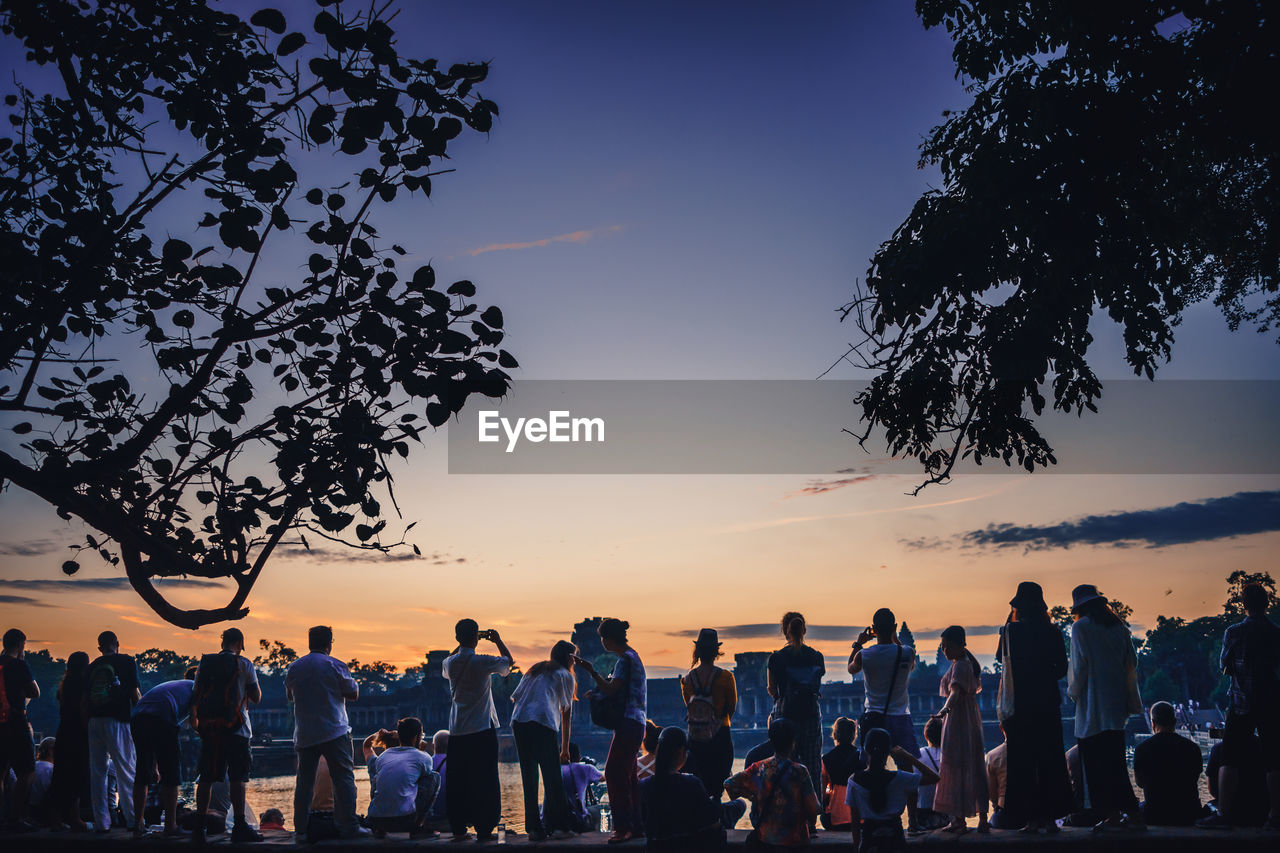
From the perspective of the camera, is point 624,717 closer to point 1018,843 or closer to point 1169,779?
point 1018,843

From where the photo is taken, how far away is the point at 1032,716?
26.9 feet

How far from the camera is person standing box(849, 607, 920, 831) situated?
849cm

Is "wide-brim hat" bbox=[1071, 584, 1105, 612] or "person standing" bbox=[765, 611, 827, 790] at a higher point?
"wide-brim hat" bbox=[1071, 584, 1105, 612]

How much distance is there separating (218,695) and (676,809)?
457 centimetres

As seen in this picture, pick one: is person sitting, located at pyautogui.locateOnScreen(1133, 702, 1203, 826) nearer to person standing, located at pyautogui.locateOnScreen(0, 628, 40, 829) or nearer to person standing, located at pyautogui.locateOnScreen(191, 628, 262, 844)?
person standing, located at pyautogui.locateOnScreen(191, 628, 262, 844)

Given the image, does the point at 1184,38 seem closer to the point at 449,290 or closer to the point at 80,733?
the point at 449,290

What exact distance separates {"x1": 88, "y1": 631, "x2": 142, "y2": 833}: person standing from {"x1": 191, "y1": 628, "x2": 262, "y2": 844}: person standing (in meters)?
1.25

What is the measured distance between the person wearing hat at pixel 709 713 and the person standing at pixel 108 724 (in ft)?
18.4

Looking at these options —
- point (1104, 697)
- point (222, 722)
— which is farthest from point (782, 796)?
point (222, 722)

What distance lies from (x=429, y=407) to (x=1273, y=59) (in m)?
7.53

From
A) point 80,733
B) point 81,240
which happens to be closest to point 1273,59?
point 81,240

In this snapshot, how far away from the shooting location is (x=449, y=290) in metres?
6.13

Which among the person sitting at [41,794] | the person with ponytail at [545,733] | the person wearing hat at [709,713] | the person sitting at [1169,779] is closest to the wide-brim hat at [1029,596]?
the person sitting at [1169,779]

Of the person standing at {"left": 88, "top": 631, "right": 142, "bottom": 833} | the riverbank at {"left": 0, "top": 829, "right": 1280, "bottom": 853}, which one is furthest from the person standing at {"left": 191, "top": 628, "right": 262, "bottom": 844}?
the person standing at {"left": 88, "top": 631, "right": 142, "bottom": 833}
